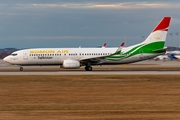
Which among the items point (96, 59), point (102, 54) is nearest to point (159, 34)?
point (102, 54)

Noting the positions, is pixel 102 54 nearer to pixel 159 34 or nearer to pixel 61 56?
pixel 61 56

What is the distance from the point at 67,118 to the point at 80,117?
0.57m

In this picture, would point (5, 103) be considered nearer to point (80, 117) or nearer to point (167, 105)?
point (80, 117)

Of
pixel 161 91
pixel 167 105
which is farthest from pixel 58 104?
pixel 161 91

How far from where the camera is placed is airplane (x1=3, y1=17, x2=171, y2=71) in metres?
53.3

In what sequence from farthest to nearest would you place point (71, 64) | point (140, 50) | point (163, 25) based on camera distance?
point (163, 25) < point (140, 50) < point (71, 64)

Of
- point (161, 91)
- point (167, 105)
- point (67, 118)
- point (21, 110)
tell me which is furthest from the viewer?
point (161, 91)

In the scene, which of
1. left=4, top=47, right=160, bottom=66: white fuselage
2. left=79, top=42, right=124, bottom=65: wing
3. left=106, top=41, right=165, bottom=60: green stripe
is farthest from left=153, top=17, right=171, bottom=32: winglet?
left=79, top=42, right=124, bottom=65: wing

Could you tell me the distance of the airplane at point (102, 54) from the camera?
53.3 m

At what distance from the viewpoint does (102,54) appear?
53.5m

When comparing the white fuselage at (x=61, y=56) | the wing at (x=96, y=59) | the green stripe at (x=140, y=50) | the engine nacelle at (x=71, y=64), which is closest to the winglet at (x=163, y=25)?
the green stripe at (x=140, y=50)

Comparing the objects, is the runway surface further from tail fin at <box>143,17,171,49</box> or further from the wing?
tail fin at <box>143,17,171,49</box>

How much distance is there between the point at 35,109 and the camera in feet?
67.8

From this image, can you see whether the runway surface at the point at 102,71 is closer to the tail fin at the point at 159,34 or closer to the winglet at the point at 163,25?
the tail fin at the point at 159,34
